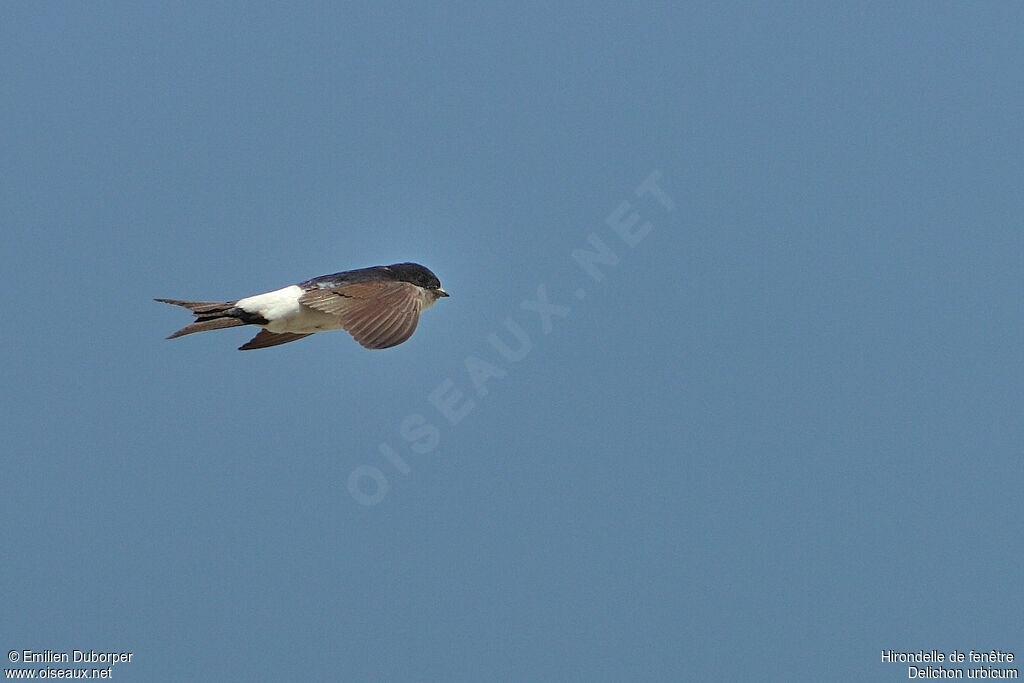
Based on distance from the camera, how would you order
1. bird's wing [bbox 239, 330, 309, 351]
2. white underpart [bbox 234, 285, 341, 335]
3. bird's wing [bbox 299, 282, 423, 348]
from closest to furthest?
1. bird's wing [bbox 299, 282, 423, 348]
2. white underpart [bbox 234, 285, 341, 335]
3. bird's wing [bbox 239, 330, 309, 351]

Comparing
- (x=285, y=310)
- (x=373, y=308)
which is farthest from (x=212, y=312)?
(x=373, y=308)

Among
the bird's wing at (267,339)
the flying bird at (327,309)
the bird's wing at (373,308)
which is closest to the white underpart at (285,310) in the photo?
the flying bird at (327,309)

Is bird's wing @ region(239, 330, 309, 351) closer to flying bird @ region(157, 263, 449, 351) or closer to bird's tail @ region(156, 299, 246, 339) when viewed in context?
flying bird @ region(157, 263, 449, 351)

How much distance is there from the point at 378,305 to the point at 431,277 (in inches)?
61.5

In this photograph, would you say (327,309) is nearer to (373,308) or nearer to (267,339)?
(373,308)

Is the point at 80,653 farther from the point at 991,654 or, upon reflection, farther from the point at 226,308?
the point at 991,654

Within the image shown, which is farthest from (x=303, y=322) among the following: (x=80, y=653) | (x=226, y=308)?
(x=80, y=653)

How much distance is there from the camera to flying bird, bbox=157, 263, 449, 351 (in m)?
10.9

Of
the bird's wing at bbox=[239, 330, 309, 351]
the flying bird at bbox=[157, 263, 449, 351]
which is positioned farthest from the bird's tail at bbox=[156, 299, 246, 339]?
the bird's wing at bbox=[239, 330, 309, 351]

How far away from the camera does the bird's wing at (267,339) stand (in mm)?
12219

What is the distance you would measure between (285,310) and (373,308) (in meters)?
0.85

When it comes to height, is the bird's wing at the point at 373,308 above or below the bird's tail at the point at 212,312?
below

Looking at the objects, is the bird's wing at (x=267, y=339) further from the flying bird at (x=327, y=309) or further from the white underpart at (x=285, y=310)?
the white underpart at (x=285, y=310)

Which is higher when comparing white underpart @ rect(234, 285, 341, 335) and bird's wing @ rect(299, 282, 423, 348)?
white underpart @ rect(234, 285, 341, 335)
